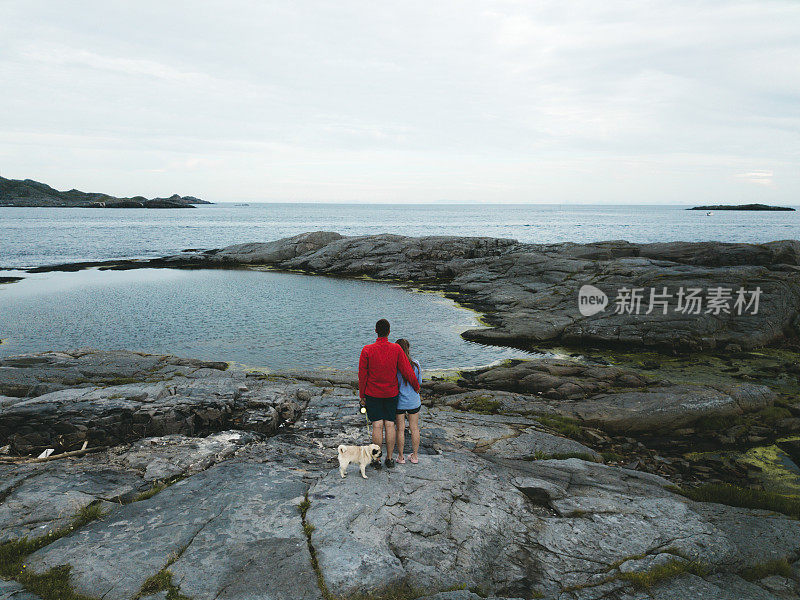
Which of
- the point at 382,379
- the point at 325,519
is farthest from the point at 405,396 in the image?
the point at 325,519

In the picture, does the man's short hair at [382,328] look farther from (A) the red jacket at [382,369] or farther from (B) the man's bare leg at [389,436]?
(B) the man's bare leg at [389,436]

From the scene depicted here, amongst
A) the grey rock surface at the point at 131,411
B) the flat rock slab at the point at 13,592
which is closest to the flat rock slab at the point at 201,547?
the flat rock slab at the point at 13,592

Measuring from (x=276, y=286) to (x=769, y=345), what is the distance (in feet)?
136

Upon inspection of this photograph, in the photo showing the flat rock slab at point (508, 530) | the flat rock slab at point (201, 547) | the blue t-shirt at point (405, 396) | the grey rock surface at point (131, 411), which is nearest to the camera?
the flat rock slab at point (201, 547)

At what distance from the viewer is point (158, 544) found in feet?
22.8

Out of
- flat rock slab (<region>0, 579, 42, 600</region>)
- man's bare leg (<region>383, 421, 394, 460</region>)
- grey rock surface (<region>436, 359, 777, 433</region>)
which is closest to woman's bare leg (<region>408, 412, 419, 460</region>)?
man's bare leg (<region>383, 421, 394, 460</region>)

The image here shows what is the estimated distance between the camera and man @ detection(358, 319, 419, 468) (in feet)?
29.6

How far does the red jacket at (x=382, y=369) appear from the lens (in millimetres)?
9016

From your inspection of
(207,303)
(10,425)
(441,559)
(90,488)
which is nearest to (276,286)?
(207,303)

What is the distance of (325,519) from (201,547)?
6.37ft

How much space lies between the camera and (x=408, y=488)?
865cm

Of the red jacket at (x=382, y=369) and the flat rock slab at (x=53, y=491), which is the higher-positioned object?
the red jacket at (x=382, y=369)

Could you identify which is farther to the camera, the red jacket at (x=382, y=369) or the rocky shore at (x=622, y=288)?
the rocky shore at (x=622, y=288)

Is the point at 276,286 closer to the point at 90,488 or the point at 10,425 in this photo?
the point at 10,425
